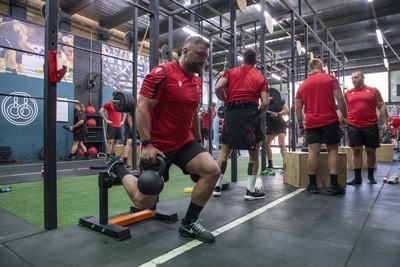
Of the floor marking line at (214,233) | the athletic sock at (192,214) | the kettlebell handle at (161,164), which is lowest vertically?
the floor marking line at (214,233)

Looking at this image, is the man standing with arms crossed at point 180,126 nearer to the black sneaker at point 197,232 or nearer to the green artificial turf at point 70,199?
the black sneaker at point 197,232

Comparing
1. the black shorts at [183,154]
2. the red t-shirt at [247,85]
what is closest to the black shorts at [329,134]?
the red t-shirt at [247,85]

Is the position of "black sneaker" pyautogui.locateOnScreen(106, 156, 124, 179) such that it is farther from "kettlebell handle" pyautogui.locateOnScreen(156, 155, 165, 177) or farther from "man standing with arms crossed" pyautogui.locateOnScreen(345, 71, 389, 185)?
"man standing with arms crossed" pyautogui.locateOnScreen(345, 71, 389, 185)

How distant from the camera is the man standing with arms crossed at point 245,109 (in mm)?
2436

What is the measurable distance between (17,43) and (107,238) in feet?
21.8

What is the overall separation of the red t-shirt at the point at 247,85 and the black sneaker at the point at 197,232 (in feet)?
4.11

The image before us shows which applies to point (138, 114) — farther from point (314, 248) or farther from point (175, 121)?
point (314, 248)

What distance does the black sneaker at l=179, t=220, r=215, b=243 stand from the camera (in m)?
1.56

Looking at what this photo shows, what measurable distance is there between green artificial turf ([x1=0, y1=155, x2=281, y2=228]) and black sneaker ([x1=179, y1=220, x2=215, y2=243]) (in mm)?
744

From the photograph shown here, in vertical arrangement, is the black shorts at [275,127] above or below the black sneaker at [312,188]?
above

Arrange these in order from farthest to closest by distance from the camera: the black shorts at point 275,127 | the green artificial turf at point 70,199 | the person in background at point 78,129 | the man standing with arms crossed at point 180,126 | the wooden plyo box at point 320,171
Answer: the person in background at point 78,129 → the black shorts at point 275,127 → the wooden plyo box at point 320,171 → the green artificial turf at point 70,199 → the man standing with arms crossed at point 180,126

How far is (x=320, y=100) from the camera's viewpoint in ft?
9.38

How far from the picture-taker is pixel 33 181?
140 inches

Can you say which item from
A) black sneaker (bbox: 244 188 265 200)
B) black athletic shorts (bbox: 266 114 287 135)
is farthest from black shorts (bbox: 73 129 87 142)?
black sneaker (bbox: 244 188 265 200)
